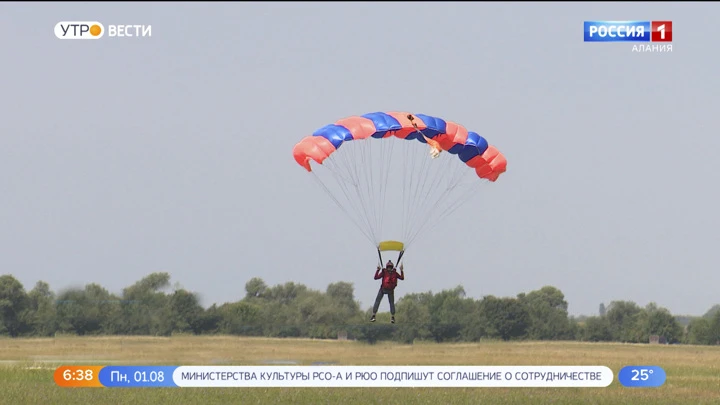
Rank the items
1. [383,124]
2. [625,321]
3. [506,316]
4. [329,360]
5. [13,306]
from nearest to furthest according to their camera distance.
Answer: [383,124]
[329,360]
[506,316]
[13,306]
[625,321]

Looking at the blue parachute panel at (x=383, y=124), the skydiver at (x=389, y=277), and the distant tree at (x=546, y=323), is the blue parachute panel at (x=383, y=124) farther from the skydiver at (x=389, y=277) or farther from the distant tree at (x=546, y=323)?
the distant tree at (x=546, y=323)

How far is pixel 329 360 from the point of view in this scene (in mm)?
39531

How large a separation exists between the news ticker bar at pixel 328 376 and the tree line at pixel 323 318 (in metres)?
12.2

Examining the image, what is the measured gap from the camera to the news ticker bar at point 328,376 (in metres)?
31.9

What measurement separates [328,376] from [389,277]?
4369 mm

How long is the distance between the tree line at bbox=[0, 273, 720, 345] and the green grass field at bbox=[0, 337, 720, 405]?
1803 millimetres

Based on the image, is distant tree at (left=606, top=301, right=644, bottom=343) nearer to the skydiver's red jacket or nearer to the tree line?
the tree line

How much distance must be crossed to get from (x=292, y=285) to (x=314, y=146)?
49403 millimetres

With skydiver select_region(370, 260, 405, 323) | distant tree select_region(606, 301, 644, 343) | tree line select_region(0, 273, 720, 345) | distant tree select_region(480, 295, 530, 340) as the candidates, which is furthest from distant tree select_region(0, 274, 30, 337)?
distant tree select_region(606, 301, 644, 343)

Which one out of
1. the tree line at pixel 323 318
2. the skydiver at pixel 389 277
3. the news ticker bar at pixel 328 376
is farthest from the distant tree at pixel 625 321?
the skydiver at pixel 389 277

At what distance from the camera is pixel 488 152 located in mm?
32188

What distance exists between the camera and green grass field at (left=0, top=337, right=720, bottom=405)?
3106 cm

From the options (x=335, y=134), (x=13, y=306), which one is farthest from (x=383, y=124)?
(x=13, y=306)

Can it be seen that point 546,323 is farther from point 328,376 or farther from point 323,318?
point 328,376
